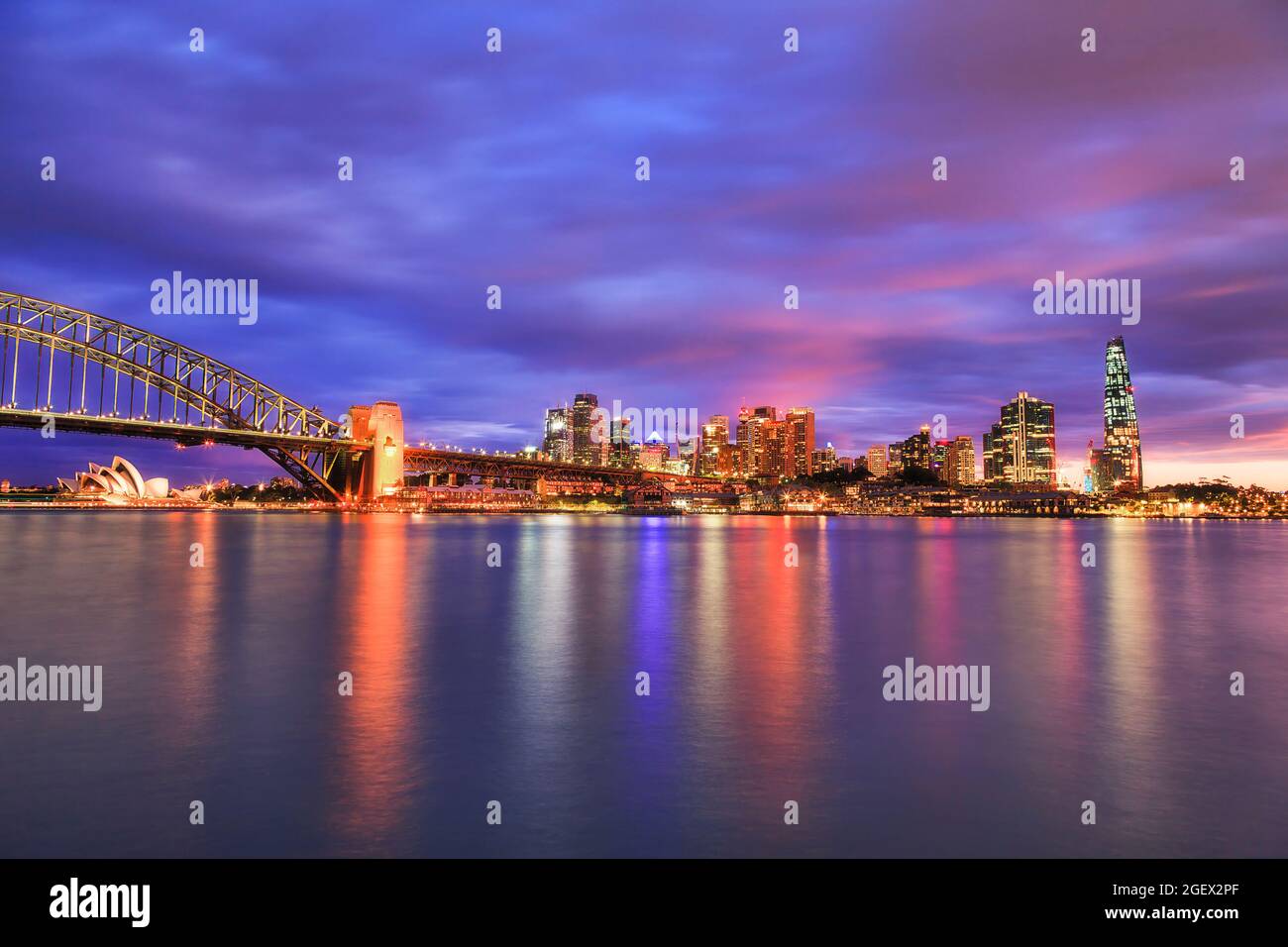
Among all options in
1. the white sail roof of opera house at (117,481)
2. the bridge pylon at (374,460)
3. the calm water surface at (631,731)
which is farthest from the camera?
the white sail roof of opera house at (117,481)

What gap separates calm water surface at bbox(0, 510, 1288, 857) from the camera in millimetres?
7191

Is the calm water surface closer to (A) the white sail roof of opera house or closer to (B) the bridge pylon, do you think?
(B) the bridge pylon

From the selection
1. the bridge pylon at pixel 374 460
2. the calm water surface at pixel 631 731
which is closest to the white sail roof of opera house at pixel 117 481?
the bridge pylon at pixel 374 460

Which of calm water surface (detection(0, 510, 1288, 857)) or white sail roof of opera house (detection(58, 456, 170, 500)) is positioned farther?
white sail roof of opera house (detection(58, 456, 170, 500))

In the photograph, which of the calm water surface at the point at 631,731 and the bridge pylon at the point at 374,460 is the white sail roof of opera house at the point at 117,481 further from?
the calm water surface at the point at 631,731

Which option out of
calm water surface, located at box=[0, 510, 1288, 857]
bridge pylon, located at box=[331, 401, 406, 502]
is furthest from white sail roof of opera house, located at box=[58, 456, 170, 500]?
calm water surface, located at box=[0, 510, 1288, 857]

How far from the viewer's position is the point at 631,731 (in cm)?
Result: 1050

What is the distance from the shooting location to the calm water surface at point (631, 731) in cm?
719
